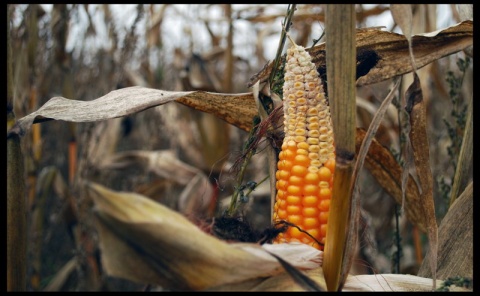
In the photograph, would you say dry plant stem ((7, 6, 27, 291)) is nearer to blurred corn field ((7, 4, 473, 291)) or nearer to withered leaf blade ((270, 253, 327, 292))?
blurred corn field ((7, 4, 473, 291))

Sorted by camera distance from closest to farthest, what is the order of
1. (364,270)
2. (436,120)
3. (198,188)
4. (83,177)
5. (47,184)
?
(83,177) → (364,270) → (47,184) → (198,188) → (436,120)

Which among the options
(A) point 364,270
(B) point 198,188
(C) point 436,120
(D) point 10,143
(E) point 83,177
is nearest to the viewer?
(D) point 10,143

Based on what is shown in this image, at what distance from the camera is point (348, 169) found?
0.74m

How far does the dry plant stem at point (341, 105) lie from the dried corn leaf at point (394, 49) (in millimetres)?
326

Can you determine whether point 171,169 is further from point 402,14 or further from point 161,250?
point 161,250

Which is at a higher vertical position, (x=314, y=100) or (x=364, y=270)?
(x=314, y=100)

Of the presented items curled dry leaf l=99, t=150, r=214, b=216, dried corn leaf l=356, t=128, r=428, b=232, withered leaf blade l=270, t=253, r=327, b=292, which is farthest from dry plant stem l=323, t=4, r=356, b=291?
curled dry leaf l=99, t=150, r=214, b=216

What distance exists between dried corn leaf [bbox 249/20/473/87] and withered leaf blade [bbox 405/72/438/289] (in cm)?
14

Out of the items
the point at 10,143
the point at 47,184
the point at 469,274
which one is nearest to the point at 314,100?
the point at 469,274

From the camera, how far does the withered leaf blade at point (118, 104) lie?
0.92 m

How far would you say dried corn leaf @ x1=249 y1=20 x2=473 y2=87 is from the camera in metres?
0.99

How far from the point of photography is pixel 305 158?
87 cm

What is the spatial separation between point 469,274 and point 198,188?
6.95ft
